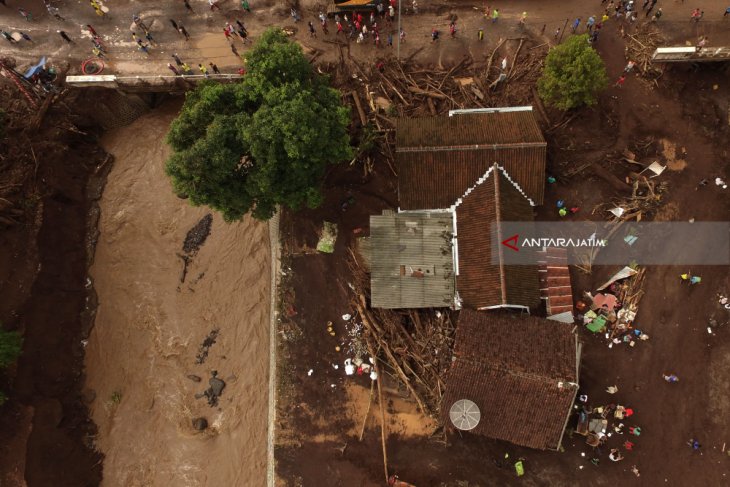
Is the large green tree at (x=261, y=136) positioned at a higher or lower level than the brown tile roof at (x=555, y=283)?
higher

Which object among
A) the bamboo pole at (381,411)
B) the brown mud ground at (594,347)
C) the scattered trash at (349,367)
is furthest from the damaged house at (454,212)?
the scattered trash at (349,367)

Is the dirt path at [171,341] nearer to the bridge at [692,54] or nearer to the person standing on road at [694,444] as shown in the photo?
the person standing on road at [694,444]

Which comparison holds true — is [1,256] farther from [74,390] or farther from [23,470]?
[23,470]

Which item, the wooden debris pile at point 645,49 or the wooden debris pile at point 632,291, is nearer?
the wooden debris pile at point 632,291

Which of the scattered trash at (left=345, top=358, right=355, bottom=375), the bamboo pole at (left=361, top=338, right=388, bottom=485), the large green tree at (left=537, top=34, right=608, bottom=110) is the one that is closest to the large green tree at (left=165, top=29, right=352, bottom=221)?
the bamboo pole at (left=361, top=338, right=388, bottom=485)

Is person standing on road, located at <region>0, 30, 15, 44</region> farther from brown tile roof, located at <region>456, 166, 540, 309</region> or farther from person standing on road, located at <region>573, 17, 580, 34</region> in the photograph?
person standing on road, located at <region>573, 17, 580, 34</region>
